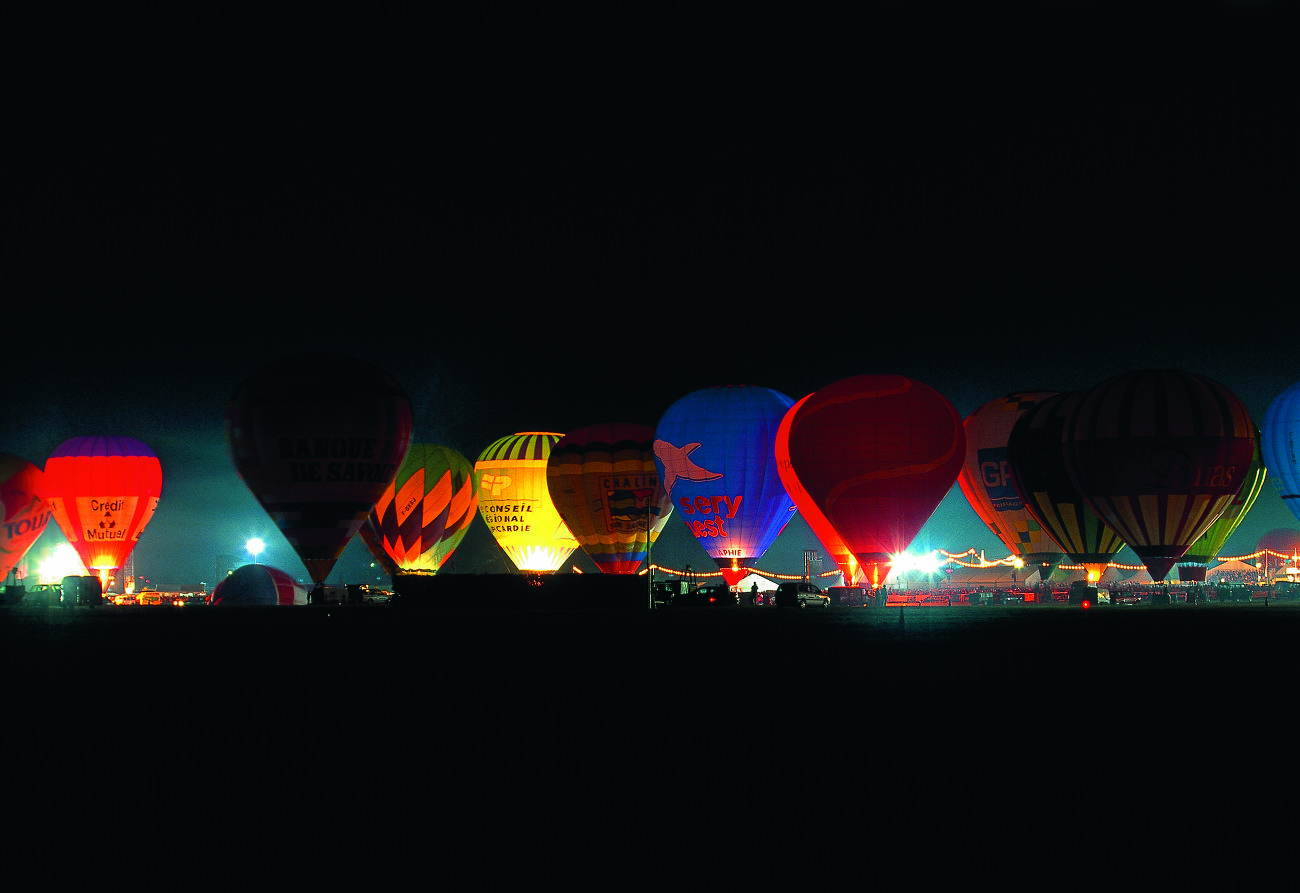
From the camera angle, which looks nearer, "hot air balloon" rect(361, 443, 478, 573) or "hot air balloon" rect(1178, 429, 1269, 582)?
"hot air balloon" rect(1178, 429, 1269, 582)

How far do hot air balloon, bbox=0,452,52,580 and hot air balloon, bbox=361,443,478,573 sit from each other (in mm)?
21436

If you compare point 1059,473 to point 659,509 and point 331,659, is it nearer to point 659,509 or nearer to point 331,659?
point 659,509

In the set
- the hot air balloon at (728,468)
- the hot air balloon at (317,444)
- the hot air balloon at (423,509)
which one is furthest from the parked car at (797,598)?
the hot air balloon at (423,509)

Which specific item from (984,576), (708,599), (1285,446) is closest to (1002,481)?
(1285,446)

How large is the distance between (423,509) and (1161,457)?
4162cm

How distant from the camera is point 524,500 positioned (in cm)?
8325

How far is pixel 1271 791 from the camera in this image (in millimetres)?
9359

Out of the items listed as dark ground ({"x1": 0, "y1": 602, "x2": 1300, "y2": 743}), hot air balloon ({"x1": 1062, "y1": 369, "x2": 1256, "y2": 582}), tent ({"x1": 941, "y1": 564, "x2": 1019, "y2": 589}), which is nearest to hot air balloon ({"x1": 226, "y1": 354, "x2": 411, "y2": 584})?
dark ground ({"x1": 0, "y1": 602, "x2": 1300, "y2": 743})

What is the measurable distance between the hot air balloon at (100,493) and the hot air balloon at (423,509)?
1432 cm

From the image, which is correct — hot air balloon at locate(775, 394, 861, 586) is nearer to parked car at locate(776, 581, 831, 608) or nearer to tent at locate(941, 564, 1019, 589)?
parked car at locate(776, 581, 831, 608)

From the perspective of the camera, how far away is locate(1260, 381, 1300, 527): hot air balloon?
2608 inches

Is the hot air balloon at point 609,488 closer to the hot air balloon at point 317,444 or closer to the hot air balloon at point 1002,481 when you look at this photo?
the hot air balloon at point 317,444

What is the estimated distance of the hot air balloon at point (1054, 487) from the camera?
64438 mm

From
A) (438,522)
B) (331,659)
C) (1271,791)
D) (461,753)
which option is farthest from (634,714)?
(438,522)
